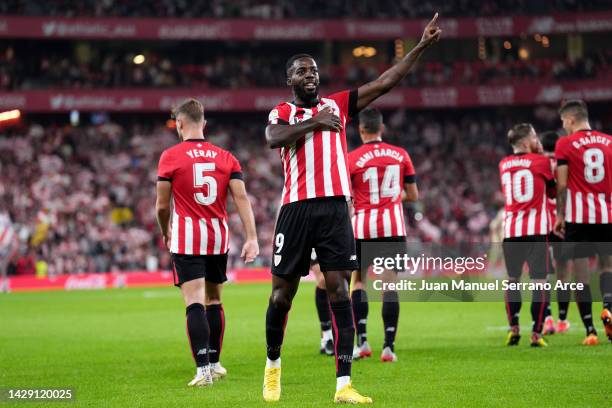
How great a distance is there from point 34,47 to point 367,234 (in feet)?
109

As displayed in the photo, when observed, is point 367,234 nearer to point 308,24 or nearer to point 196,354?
point 196,354

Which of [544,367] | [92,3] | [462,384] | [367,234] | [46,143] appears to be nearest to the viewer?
[462,384]

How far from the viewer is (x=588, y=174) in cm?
1112

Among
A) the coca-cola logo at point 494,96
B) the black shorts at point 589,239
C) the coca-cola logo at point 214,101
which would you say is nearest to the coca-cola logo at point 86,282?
the coca-cola logo at point 214,101

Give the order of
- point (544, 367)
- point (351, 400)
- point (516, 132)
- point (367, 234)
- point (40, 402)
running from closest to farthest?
point (351, 400) → point (40, 402) → point (544, 367) → point (367, 234) → point (516, 132)

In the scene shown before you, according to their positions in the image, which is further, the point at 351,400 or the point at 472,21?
the point at 472,21

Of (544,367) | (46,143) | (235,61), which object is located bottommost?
(544,367)

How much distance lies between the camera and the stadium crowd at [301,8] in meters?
40.4

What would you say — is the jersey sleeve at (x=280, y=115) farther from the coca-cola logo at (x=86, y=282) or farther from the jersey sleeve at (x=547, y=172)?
the coca-cola logo at (x=86, y=282)

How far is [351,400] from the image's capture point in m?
7.07

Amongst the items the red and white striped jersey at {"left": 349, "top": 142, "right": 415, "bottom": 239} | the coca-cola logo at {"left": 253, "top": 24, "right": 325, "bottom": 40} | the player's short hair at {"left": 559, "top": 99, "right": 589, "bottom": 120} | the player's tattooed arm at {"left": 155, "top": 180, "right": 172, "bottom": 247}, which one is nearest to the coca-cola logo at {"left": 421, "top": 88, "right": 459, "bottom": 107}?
the coca-cola logo at {"left": 253, "top": 24, "right": 325, "bottom": 40}

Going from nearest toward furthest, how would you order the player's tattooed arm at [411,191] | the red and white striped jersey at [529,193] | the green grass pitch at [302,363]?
the green grass pitch at [302,363] → the player's tattooed arm at [411,191] → the red and white striped jersey at [529,193]

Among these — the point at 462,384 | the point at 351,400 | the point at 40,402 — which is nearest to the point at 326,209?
the point at 351,400

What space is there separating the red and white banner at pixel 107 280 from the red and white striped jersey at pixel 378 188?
1912 cm
